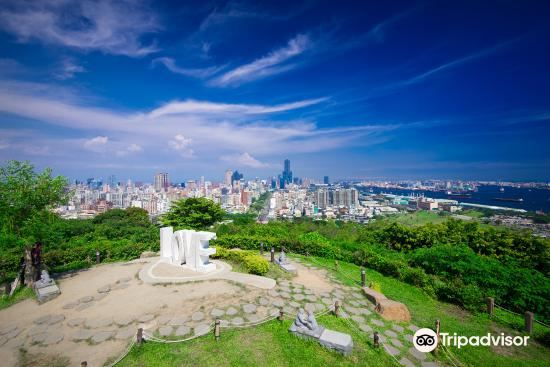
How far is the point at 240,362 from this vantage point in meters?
5.79

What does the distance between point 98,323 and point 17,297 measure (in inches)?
170

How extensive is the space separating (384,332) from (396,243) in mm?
10902

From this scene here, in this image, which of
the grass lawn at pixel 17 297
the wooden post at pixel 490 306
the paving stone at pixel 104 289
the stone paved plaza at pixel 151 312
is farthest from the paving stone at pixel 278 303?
the grass lawn at pixel 17 297

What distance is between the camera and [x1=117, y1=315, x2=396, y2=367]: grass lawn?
19.0 feet

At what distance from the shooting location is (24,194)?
381 inches

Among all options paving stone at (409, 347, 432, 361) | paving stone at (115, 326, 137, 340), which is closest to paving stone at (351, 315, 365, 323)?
paving stone at (409, 347, 432, 361)

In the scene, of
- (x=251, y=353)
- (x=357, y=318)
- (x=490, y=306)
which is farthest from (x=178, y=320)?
(x=490, y=306)

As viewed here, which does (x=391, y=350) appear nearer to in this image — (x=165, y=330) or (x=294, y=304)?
(x=294, y=304)

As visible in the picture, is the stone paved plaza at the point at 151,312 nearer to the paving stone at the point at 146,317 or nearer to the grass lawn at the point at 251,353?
the paving stone at the point at 146,317

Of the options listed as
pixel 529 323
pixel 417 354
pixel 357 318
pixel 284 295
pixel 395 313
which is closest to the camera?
pixel 417 354

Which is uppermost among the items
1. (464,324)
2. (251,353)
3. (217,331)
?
(217,331)

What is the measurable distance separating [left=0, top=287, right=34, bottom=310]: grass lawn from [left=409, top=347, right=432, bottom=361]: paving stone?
39.2 feet

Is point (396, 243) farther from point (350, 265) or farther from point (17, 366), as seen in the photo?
point (17, 366)

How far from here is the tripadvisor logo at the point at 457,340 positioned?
6688 mm
